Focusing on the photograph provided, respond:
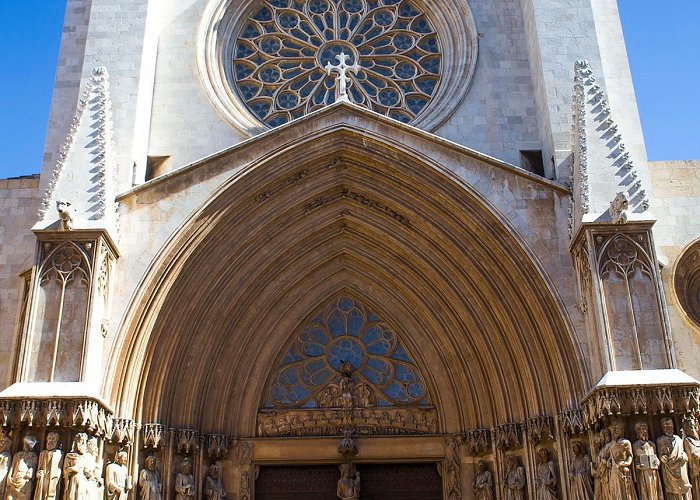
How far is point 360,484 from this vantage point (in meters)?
11.4

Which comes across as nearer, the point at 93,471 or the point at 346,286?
the point at 93,471

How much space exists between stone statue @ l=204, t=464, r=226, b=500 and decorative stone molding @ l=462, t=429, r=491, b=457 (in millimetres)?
3152

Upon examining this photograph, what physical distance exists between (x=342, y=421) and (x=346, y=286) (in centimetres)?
190

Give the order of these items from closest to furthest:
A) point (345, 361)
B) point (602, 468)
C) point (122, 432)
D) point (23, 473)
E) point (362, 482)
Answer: point (23, 473) → point (602, 468) → point (122, 432) → point (362, 482) → point (345, 361)

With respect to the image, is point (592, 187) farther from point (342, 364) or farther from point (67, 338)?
point (67, 338)

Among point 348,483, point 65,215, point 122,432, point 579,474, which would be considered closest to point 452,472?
point 348,483

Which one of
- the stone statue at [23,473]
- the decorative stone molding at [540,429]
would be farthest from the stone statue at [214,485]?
the decorative stone molding at [540,429]

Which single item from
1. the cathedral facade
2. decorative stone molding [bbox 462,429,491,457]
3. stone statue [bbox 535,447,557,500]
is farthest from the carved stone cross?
stone statue [bbox 535,447,557,500]

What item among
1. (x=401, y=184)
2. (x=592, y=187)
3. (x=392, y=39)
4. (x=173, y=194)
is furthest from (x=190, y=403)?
(x=392, y=39)

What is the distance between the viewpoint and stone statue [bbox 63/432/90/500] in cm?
930

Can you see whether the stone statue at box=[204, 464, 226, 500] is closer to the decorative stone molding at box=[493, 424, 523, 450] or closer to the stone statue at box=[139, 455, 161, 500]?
the stone statue at box=[139, 455, 161, 500]

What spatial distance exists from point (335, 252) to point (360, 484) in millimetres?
3149

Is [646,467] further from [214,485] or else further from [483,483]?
[214,485]

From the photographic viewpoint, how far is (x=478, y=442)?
11086 mm
